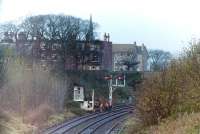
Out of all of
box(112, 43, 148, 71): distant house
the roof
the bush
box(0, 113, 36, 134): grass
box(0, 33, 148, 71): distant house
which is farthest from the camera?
the roof

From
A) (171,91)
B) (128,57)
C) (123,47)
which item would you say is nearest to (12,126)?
(171,91)

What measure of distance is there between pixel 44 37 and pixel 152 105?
39.8 meters

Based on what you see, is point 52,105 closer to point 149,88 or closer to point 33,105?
point 33,105

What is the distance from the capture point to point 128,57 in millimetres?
81500

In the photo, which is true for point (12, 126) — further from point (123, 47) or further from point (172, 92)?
point (123, 47)

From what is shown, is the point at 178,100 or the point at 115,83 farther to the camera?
the point at 115,83

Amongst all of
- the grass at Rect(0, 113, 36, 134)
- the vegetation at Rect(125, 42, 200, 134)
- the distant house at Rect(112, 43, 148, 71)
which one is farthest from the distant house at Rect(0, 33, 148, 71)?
the vegetation at Rect(125, 42, 200, 134)

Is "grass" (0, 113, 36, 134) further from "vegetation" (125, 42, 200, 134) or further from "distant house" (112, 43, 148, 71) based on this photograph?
"distant house" (112, 43, 148, 71)

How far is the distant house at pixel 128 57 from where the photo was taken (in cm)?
7641

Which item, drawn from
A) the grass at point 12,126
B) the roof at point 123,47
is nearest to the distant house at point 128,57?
the roof at point 123,47

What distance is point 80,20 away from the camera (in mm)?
67500

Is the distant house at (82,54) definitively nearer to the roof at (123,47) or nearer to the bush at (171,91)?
the roof at (123,47)

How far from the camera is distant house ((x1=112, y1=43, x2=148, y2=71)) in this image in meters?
76.4

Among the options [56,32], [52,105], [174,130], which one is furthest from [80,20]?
[174,130]
